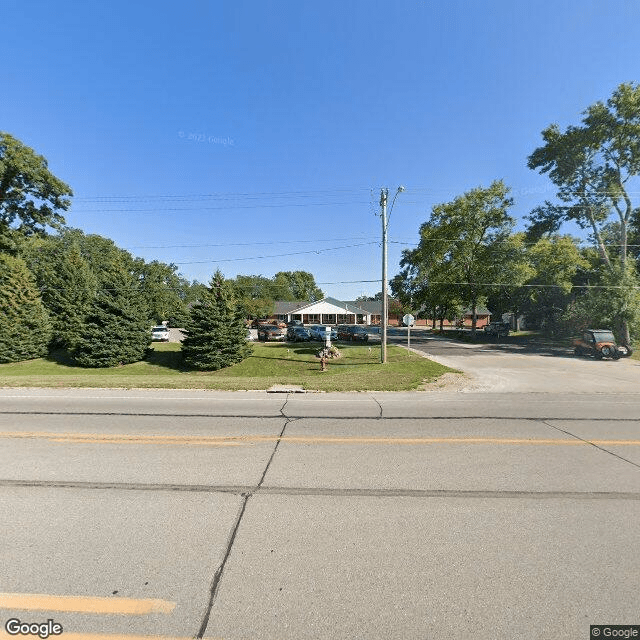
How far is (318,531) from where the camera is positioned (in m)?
3.28

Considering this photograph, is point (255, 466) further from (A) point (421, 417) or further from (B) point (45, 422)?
(B) point (45, 422)

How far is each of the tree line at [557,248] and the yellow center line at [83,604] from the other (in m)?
31.5

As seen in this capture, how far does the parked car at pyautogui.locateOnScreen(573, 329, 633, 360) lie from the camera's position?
2088 cm

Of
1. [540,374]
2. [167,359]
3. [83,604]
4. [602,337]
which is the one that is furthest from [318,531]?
[602,337]

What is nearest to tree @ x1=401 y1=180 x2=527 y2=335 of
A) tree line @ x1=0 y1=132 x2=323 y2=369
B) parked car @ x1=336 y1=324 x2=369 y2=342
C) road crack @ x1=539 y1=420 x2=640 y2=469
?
parked car @ x1=336 y1=324 x2=369 y2=342

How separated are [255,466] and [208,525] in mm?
1463

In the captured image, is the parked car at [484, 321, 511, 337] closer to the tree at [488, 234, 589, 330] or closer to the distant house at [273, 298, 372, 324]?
the tree at [488, 234, 589, 330]

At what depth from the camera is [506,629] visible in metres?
2.21

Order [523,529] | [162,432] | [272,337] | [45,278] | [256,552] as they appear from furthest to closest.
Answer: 1. [272,337]
2. [45,278]
3. [162,432]
4. [523,529]
5. [256,552]

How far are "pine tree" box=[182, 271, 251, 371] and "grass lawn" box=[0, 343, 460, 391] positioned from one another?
62 cm

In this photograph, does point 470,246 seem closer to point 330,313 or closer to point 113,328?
point 113,328

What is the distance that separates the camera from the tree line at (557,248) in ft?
81.8

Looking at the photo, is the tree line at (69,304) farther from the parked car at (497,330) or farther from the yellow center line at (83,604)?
the parked car at (497,330)

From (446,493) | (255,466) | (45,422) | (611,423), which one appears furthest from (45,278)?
(611,423)
